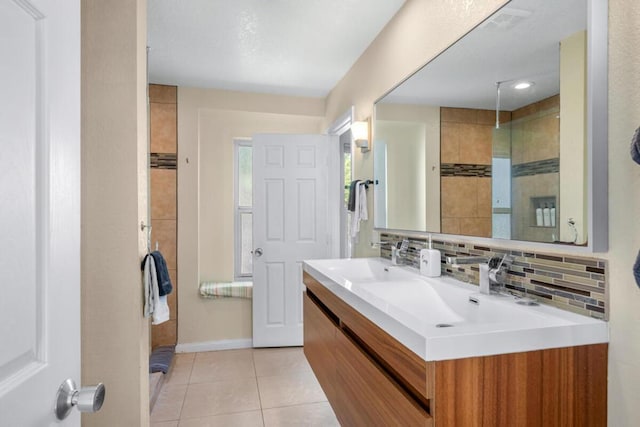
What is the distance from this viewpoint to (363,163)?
2.76m

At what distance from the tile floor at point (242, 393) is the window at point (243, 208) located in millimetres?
921

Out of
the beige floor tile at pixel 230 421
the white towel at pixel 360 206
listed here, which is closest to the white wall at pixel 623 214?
the white towel at pixel 360 206

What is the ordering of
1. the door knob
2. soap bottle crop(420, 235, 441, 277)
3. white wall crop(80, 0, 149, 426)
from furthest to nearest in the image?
soap bottle crop(420, 235, 441, 277) → white wall crop(80, 0, 149, 426) → the door knob

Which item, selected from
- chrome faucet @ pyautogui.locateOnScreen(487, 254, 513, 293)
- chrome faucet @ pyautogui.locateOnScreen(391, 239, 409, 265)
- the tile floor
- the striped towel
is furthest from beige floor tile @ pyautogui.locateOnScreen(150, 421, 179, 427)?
chrome faucet @ pyautogui.locateOnScreen(487, 254, 513, 293)

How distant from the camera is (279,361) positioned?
3127 millimetres

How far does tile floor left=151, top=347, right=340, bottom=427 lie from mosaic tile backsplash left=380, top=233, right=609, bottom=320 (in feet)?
5.03

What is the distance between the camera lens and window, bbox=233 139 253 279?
3.79 metres

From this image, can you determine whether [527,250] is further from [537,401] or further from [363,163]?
[363,163]

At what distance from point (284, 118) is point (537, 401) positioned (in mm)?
3411

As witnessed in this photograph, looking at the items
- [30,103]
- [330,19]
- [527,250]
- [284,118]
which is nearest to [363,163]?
[330,19]

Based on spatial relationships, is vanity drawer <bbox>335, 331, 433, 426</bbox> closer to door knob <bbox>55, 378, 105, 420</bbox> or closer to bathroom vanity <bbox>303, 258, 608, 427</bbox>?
bathroom vanity <bbox>303, 258, 608, 427</bbox>

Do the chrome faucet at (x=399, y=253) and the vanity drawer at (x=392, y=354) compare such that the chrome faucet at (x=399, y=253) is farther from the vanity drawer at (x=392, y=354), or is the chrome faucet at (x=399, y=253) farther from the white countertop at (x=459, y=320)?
the vanity drawer at (x=392, y=354)

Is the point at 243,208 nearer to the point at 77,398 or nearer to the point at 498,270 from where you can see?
the point at 498,270

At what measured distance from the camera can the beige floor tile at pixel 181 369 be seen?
2.79 m
